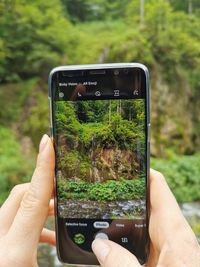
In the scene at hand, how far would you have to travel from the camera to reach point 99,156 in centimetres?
133

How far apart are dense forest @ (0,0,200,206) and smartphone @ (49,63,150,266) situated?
6.45 m

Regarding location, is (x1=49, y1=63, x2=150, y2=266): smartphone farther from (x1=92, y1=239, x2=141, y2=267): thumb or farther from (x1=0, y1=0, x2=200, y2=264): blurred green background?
(x1=0, y1=0, x2=200, y2=264): blurred green background

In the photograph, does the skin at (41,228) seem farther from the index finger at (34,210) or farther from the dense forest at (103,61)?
the dense forest at (103,61)

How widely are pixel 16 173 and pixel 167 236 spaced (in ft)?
22.6

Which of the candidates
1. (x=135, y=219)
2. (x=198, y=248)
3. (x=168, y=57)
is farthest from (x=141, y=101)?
(x=168, y=57)

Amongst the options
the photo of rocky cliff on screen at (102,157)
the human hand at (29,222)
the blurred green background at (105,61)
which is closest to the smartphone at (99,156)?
the photo of rocky cliff on screen at (102,157)

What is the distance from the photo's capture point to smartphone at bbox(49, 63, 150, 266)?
130 centimetres

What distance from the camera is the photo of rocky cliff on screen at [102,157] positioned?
4.29 ft

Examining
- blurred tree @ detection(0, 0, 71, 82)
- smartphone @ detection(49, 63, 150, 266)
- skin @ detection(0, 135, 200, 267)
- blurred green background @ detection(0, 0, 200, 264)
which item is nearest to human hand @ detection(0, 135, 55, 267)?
skin @ detection(0, 135, 200, 267)

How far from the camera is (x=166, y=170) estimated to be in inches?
345

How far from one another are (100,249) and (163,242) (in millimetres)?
178

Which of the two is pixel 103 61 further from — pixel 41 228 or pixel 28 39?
pixel 41 228

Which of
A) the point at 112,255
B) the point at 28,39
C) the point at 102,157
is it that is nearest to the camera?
the point at 112,255

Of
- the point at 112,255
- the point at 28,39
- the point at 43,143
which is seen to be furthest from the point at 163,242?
the point at 28,39
